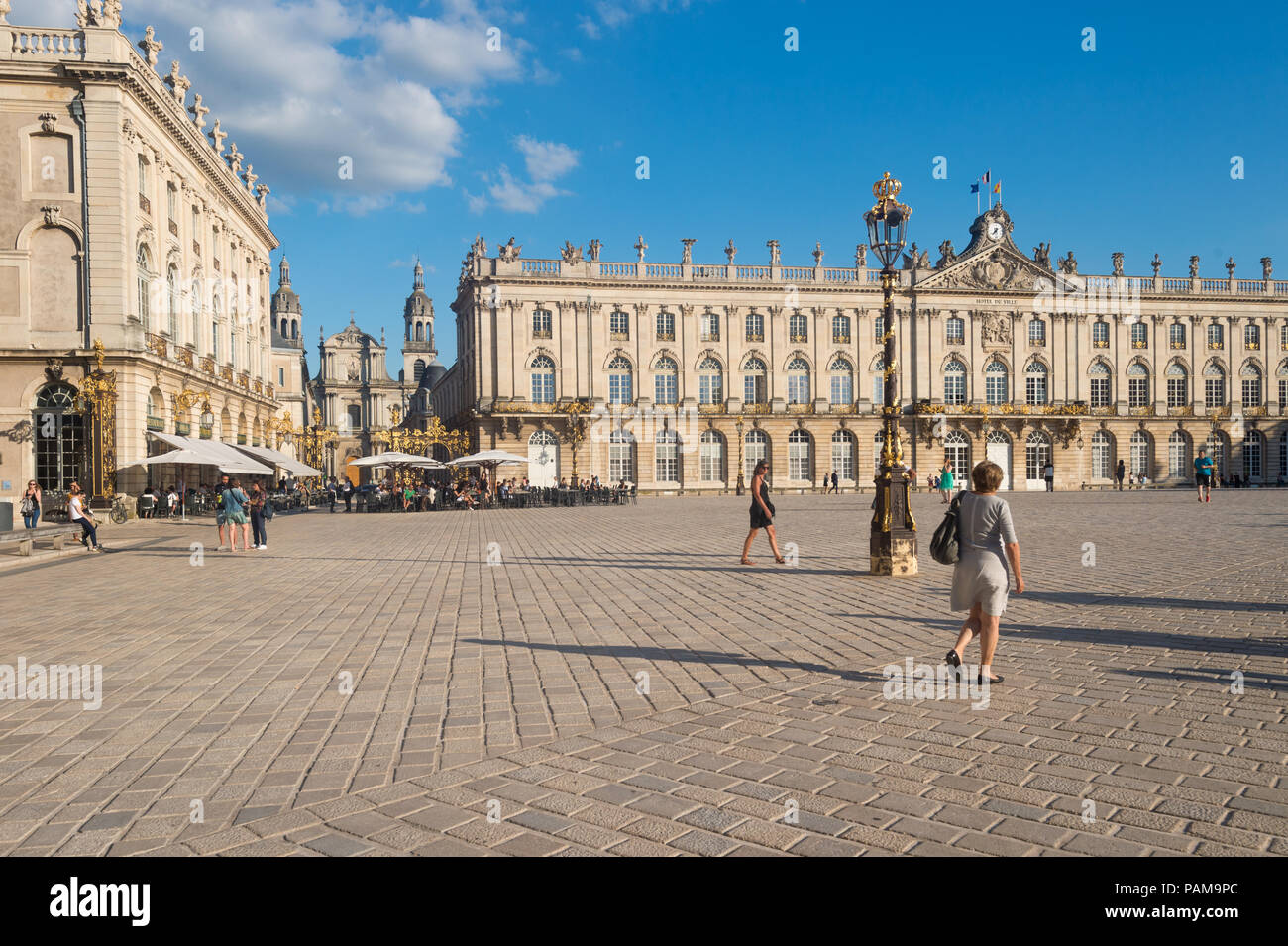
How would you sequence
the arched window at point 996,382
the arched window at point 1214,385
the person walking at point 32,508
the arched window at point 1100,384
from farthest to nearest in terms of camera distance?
the arched window at point 1214,385 → the arched window at point 1100,384 → the arched window at point 996,382 → the person walking at point 32,508

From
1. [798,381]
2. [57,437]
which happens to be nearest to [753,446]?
[798,381]

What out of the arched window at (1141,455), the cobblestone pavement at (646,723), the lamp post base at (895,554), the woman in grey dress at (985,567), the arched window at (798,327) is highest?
the arched window at (798,327)

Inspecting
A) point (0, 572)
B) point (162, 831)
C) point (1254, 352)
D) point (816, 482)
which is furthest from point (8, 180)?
point (1254, 352)

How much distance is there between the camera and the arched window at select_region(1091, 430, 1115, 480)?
57844 millimetres

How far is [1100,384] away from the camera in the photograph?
5772cm

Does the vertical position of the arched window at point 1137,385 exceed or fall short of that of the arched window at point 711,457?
it exceeds it

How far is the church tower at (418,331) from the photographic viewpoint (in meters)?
124

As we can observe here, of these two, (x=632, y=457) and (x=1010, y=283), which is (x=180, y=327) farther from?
(x=1010, y=283)

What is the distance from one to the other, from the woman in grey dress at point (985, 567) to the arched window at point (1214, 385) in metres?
63.4

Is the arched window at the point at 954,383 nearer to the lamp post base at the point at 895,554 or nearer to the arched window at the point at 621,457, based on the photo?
the arched window at the point at 621,457

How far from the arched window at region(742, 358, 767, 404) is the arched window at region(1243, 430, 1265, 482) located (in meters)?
33.7

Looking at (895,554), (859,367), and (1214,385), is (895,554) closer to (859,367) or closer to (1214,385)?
(859,367)

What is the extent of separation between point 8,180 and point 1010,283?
52.3 meters

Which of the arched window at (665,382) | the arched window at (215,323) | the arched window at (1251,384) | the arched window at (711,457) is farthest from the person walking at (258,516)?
the arched window at (1251,384)
